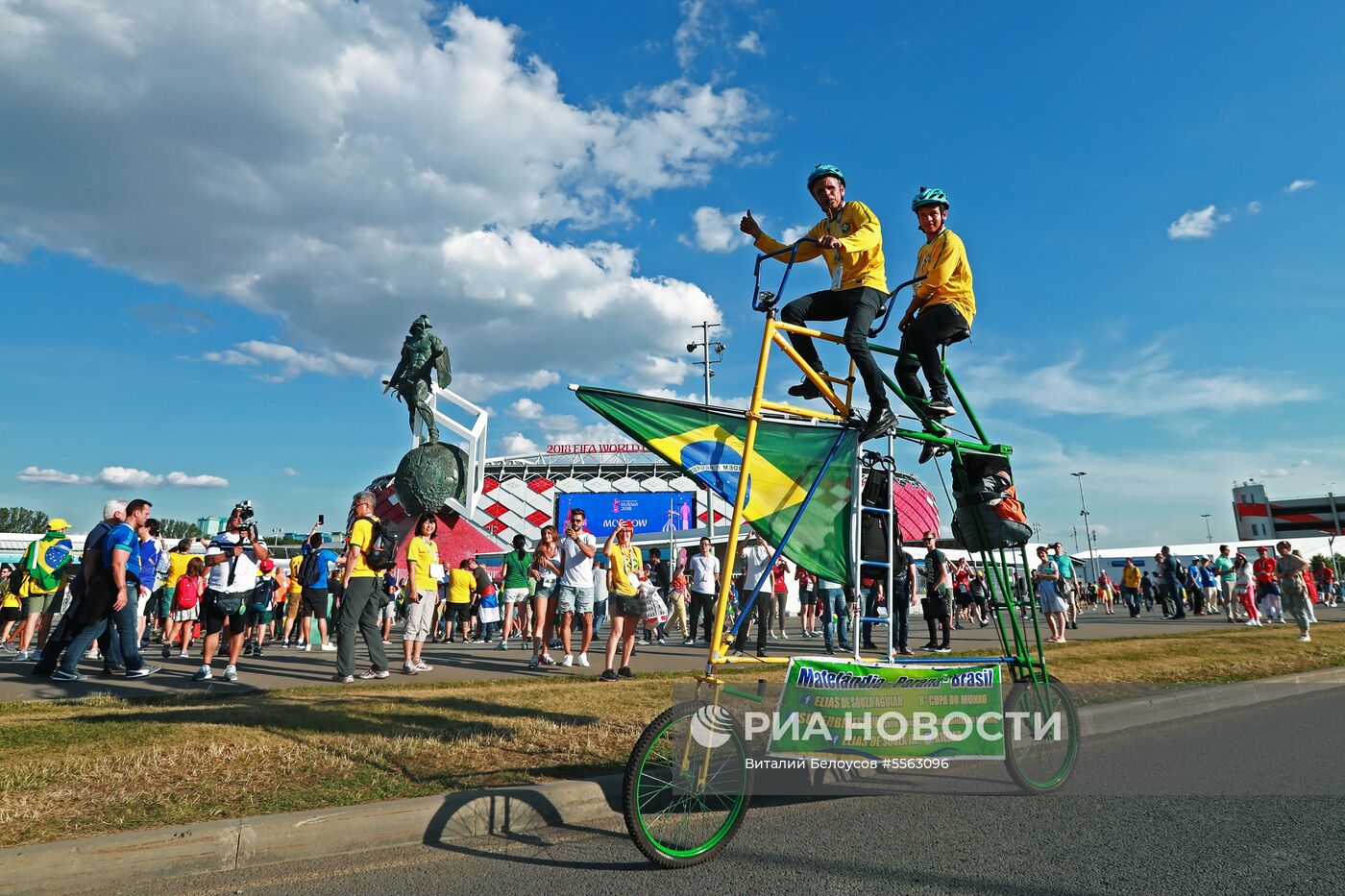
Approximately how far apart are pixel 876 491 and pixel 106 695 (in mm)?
6787

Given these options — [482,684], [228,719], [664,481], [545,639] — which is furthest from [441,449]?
[664,481]

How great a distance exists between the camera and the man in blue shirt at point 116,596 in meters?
7.96

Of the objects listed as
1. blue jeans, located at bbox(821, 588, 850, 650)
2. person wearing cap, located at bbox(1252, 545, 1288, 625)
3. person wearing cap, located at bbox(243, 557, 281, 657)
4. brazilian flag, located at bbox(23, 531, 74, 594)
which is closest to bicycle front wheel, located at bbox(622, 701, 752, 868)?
blue jeans, located at bbox(821, 588, 850, 650)

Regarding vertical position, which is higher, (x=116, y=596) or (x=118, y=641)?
(x=116, y=596)

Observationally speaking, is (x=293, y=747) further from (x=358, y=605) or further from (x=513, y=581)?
(x=513, y=581)

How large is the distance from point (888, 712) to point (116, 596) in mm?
7595

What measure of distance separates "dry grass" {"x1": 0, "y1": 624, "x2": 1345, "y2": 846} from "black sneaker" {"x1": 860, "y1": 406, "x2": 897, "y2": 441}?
1435 millimetres

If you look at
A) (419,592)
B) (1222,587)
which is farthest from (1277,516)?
(419,592)

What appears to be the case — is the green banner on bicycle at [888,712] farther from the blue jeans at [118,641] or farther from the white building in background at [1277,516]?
the white building in background at [1277,516]

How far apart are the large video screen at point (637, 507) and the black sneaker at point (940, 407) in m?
56.2

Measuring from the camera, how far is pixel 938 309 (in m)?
5.15

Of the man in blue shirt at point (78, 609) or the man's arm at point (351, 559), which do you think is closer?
the man in blue shirt at point (78, 609)

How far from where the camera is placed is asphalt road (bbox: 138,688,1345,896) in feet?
11.0

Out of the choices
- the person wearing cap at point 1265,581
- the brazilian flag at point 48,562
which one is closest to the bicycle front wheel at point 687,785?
the brazilian flag at point 48,562
